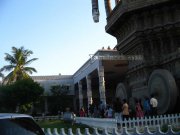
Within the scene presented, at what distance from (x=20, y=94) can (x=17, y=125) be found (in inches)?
1650

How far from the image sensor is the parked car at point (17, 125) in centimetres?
568

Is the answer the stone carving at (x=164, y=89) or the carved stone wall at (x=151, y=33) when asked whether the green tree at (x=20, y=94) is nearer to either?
the carved stone wall at (x=151, y=33)

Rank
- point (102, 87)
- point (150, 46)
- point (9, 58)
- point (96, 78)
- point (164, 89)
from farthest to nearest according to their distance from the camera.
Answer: point (9, 58) → point (96, 78) → point (102, 87) → point (150, 46) → point (164, 89)

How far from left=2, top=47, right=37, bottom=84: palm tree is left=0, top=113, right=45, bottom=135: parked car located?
43.5 m

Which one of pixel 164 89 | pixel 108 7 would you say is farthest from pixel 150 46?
pixel 108 7

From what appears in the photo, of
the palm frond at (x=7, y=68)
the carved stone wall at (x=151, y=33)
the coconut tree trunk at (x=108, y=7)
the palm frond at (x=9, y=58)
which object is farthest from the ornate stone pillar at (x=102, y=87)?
the palm frond at (x=9, y=58)

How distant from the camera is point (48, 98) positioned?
178ft

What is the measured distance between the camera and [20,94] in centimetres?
4700

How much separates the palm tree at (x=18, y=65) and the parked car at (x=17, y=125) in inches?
1714

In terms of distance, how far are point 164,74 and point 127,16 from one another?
240 inches

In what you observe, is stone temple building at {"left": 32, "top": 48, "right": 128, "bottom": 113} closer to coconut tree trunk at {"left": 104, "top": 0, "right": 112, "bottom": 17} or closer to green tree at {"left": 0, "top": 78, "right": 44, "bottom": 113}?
coconut tree trunk at {"left": 104, "top": 0, "right": 112, "bottom": 17}

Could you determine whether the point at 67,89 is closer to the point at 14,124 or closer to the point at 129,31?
the point at 129,31

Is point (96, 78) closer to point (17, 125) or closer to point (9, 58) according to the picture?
point (9, 58)

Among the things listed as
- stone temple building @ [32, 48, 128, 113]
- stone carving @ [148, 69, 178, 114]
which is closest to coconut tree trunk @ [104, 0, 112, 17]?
stone temple building @ [32, 48, 128, 113]
